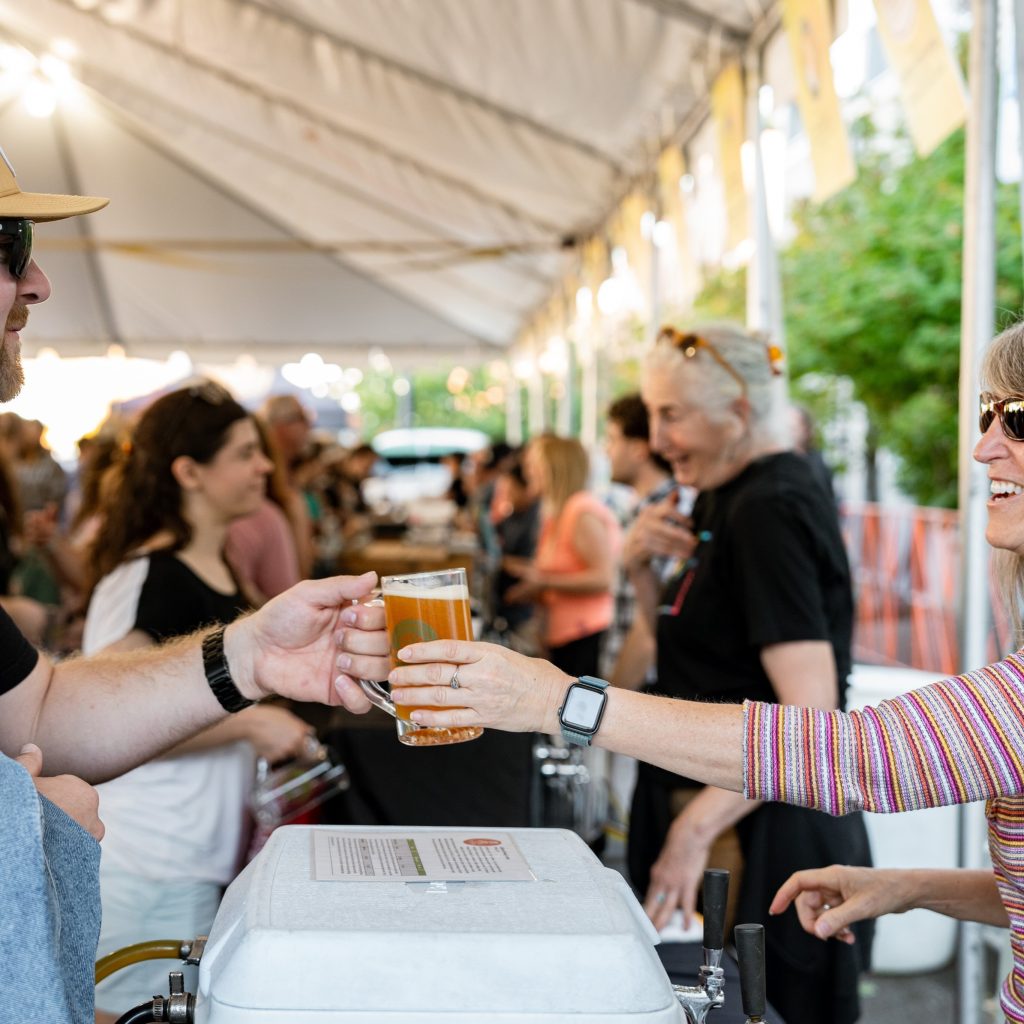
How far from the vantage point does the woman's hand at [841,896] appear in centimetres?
164

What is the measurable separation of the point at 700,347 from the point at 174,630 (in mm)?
1261

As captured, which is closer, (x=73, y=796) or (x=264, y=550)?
(x=73, y=796)

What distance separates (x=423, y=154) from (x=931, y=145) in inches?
225

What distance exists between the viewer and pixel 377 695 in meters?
1.59

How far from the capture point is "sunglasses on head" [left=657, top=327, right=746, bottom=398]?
2662mm

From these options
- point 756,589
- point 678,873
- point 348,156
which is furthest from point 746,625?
point 348,156

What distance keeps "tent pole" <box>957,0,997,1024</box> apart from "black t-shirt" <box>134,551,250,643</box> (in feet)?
5.38

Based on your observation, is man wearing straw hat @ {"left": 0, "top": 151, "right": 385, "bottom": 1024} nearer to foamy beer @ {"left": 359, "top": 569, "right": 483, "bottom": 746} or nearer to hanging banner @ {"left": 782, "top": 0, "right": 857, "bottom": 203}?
foamy beer @ {"left": 359, "top": 569, "right": 483, "bottom": 746}

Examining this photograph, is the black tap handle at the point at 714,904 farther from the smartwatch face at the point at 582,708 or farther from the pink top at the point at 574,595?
the pink top at the point at 574,595

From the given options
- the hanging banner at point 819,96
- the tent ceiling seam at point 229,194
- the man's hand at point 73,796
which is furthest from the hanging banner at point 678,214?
the tent ceiling seam at point 229,194

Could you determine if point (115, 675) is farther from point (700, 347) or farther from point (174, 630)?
point (700, 347)

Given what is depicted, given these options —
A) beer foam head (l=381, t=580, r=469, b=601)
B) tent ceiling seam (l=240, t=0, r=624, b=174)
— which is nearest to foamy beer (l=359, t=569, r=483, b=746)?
beer foam head (l=381, t=580, r=469, b=601)

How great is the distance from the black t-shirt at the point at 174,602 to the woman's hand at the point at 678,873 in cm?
97

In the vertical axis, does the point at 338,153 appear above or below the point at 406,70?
above
